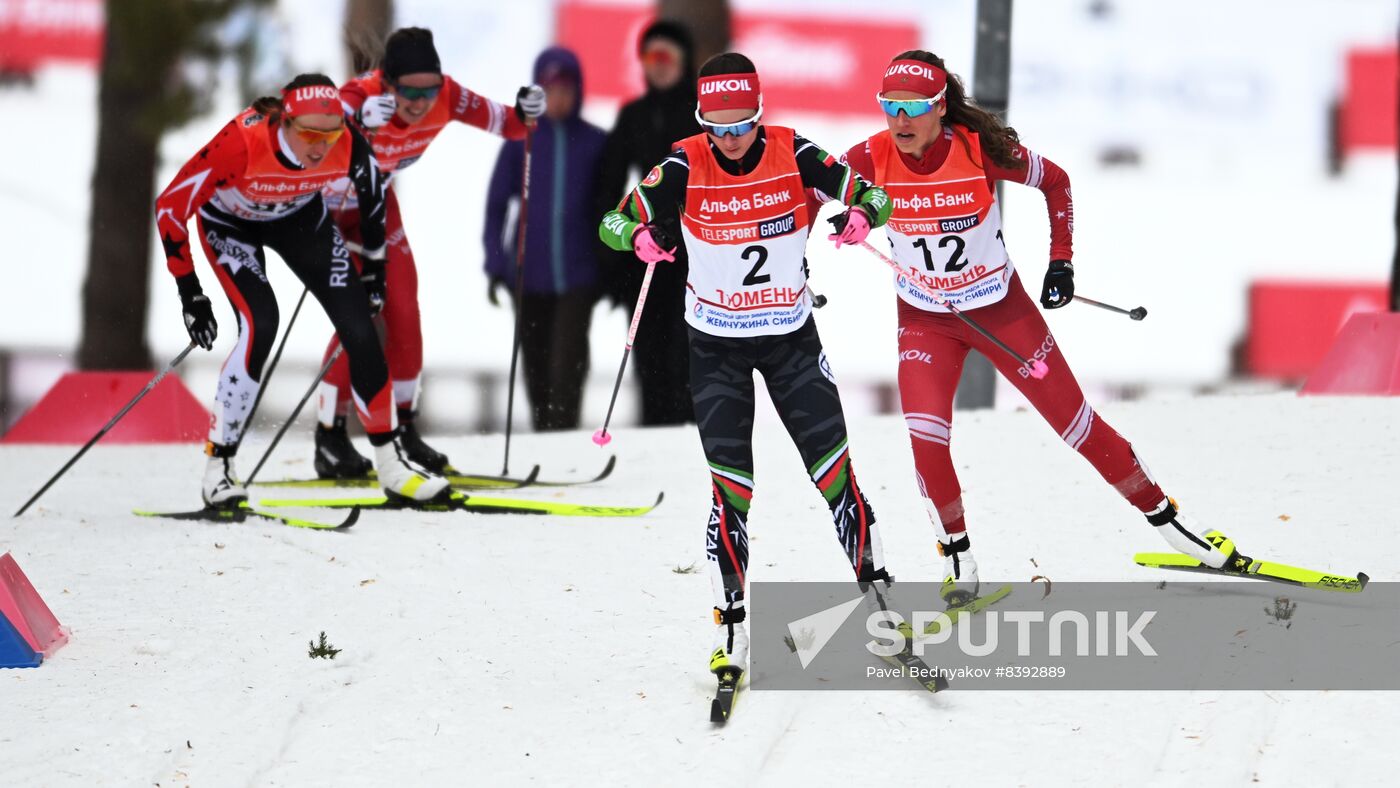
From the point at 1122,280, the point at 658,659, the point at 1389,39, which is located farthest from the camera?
the point at 1389,39

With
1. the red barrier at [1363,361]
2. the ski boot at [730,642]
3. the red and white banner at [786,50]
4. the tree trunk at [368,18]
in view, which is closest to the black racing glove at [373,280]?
the ski boot at [730,642]

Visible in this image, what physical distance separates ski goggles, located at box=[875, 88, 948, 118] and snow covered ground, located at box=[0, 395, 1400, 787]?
177 cm

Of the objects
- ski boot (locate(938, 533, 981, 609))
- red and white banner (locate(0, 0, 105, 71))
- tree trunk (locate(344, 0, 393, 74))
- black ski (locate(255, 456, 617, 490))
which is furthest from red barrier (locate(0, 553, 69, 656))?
red and white banner (locate(0, 0, 105, 71))

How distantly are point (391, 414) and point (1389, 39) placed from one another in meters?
9.22

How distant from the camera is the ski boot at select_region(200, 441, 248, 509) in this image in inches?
283

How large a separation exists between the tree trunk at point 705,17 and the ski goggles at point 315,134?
16.7 feet

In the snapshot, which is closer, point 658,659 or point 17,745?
point 17,745

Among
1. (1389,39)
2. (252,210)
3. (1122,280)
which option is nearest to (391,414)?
(252,210)

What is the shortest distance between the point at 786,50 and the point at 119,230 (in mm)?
5135

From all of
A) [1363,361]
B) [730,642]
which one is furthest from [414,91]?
[1363,361]

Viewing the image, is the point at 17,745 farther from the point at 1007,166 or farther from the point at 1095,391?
the point at 1095,391

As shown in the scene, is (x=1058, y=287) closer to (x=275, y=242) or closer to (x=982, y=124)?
(x=982, y=124)

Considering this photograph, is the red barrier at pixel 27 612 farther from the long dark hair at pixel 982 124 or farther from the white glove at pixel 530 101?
the white glove at pixel 530 101

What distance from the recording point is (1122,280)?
12273mm
